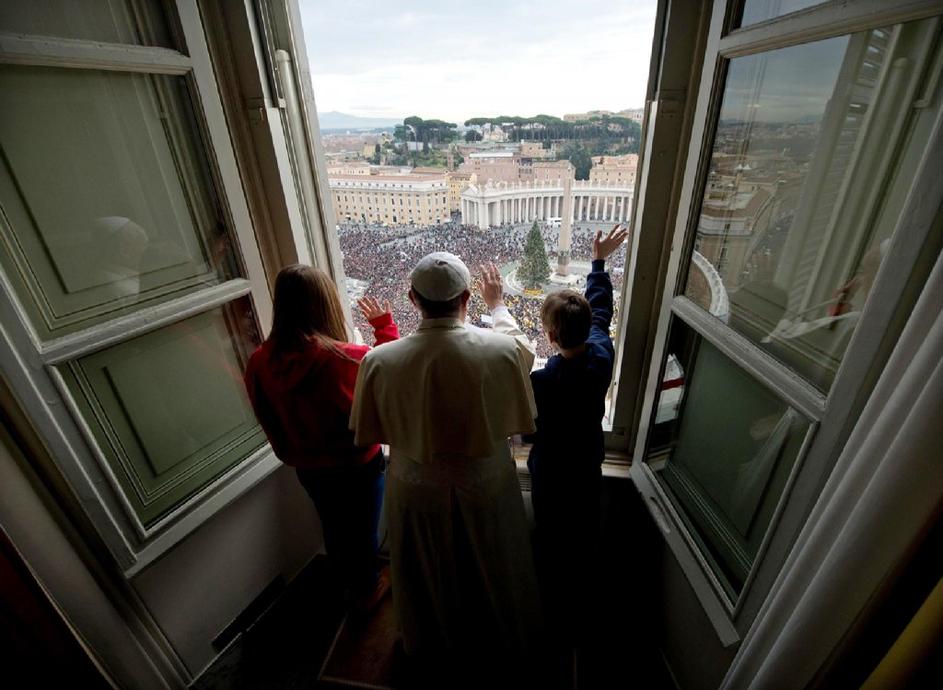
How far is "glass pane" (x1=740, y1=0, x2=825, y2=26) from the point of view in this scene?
0.77 metres

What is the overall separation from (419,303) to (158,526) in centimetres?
103

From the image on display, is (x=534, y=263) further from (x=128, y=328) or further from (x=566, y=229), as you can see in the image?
(x=128, y=328)

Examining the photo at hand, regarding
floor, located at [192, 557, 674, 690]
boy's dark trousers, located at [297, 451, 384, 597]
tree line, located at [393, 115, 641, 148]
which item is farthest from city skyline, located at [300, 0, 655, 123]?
floor, located at [192, 557, 674, 690]

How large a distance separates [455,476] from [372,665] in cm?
91

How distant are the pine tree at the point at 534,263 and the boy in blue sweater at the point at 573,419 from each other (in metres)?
0.20

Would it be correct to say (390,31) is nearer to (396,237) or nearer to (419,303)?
(396,237)

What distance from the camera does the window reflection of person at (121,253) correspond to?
3.50 ft

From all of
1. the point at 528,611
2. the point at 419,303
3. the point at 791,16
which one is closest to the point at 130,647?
the point at 528,611

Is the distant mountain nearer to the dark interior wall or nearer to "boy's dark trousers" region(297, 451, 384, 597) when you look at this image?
"boy's dark trousers" region(297, 451, 384, 597)

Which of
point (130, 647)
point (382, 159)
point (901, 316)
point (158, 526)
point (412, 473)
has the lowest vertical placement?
point (130, 647)

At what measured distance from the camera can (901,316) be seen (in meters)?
0.61

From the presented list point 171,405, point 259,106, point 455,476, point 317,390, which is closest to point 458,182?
point 259,106

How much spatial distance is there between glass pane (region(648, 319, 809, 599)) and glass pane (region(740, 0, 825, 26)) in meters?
0.71

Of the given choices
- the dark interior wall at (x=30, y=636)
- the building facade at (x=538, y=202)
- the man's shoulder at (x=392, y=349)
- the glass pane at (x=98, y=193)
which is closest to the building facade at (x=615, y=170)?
the building facade at (x=538, y=202)
